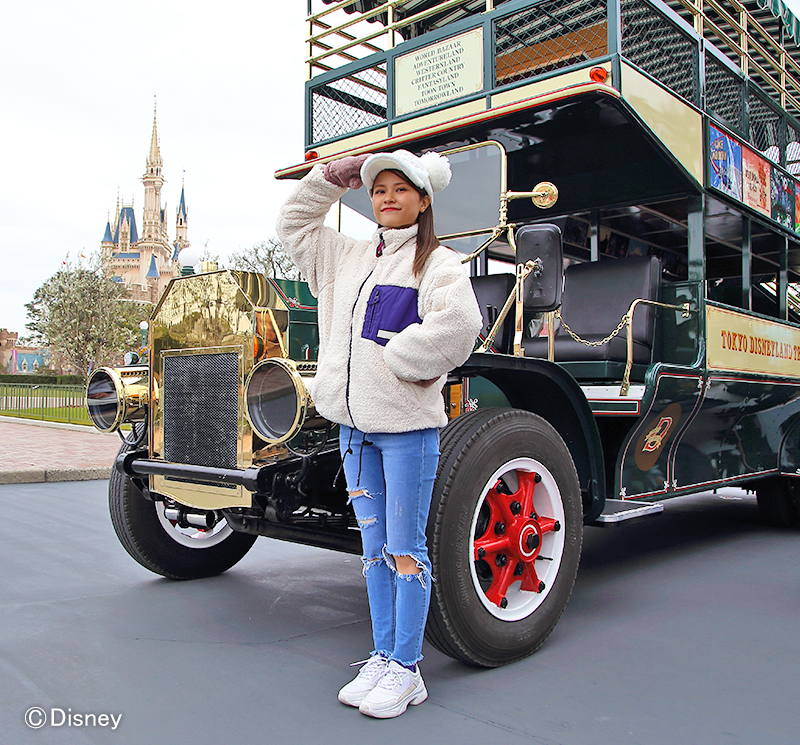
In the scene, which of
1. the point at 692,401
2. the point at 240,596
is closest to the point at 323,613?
the point at 240,596

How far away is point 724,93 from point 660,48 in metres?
0.95

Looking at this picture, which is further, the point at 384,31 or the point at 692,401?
the point at 384,31

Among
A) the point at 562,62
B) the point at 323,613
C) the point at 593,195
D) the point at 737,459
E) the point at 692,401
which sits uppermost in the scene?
the point at 562,62

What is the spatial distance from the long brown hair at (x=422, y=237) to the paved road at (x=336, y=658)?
1.44m

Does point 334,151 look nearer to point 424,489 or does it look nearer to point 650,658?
point 424,489

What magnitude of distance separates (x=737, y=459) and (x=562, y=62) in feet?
9.07

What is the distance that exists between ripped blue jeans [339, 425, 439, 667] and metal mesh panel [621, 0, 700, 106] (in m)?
2.76

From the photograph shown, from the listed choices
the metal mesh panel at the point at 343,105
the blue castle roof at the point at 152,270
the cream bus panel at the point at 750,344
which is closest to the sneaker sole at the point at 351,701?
the cream bus panel at the point at 750,344

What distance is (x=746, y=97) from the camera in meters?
5.38

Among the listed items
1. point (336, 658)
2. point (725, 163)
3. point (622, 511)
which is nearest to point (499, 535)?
point (336, 658)

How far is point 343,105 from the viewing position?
516cm

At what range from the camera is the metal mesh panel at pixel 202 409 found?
309 cm

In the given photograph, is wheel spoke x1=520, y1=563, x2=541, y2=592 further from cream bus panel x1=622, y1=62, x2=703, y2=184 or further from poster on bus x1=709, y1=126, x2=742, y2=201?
poster on bus x1=709, y1=126, x2=742, y2=201

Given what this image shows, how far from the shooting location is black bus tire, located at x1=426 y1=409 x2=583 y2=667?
2.66 m
